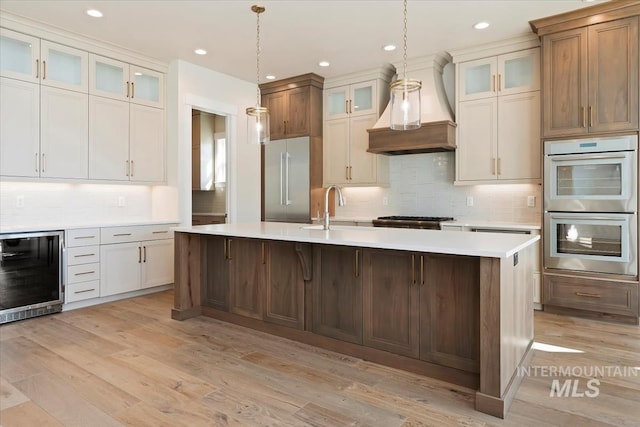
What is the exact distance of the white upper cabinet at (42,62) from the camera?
152 inches

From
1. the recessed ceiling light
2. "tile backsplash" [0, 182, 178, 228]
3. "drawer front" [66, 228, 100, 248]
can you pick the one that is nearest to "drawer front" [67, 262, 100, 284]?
"drawer front" [66, 228, 100, 248]

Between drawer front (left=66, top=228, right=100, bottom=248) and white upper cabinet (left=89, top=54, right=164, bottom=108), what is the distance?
1.54 meters

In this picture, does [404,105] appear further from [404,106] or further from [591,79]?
[591,79]

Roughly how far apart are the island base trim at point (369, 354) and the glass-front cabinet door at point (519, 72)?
326 cm

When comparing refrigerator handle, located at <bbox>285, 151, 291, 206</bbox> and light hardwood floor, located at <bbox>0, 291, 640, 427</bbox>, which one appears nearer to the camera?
light hardwood floor, located at <bbox>0, 291, 640, 427</bbox>

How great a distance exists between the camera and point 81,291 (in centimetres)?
419

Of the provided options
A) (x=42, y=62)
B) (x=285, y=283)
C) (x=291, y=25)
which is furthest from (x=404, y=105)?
(x=42, y=62)

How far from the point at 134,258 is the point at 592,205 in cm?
479

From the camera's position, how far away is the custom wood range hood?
4625 millimetres

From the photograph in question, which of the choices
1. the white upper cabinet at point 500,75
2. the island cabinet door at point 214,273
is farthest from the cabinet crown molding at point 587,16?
the island cabinet door at point 214,273

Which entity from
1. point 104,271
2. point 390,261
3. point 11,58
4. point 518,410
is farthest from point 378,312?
point 11,58

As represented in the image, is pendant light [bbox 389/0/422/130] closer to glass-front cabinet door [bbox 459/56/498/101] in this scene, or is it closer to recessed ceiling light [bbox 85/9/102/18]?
glass-front cabinet door [bbox 459/56/498/101]

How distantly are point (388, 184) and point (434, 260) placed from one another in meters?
3.16

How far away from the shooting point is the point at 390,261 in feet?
8.83
